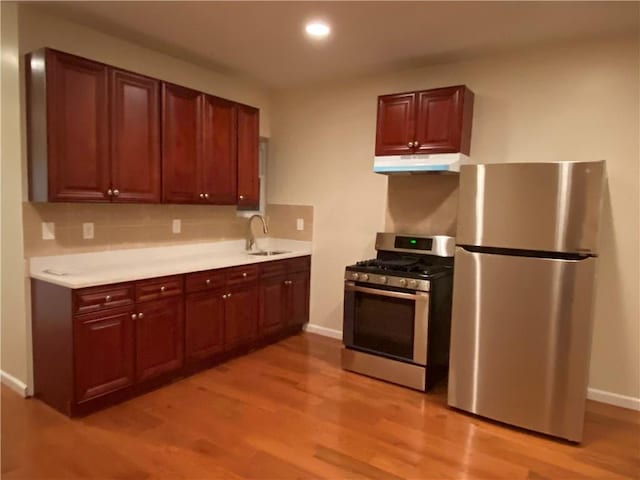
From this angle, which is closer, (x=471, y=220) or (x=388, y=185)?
(x=471, y=220)

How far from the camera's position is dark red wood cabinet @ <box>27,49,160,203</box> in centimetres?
264

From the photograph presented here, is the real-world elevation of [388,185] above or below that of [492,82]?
below

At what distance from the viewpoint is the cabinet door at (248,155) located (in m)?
3.92

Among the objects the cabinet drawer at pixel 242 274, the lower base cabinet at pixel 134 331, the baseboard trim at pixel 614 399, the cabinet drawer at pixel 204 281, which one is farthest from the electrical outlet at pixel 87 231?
the baseboard trim at pixel 614 399

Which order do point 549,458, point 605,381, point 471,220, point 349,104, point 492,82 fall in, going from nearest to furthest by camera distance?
point 549,458
point 471,220
point 605,381
point 492,82
point 349,104

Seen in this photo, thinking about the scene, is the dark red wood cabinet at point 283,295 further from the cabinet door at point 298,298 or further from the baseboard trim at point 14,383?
the baseboard trim at point 14,383

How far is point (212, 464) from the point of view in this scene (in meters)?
2.28

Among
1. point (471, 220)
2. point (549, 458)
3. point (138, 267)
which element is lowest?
point (549, 458)

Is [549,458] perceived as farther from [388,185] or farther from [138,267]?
[138,267]

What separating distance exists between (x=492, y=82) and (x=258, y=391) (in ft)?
9.48

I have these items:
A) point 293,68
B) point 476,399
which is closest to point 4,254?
point 293,68

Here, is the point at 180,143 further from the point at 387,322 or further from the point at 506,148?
the point at 506,148

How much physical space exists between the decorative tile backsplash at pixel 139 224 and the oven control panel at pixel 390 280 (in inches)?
45.7

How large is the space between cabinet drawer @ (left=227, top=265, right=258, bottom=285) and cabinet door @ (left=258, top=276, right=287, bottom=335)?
0.14 metres
